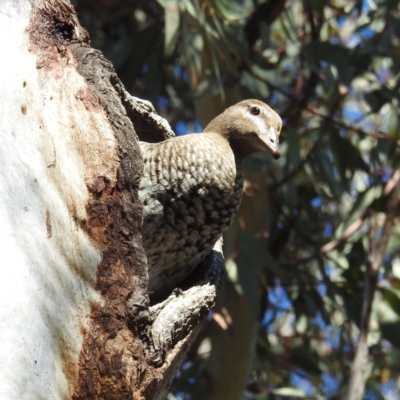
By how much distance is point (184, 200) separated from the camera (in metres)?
2.03

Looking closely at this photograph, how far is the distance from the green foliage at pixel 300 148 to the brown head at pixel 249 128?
82 centimetres

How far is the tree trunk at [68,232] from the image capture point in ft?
4.77

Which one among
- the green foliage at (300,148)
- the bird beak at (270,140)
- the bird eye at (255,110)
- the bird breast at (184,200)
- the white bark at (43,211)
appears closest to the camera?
the white bark at (43,211)

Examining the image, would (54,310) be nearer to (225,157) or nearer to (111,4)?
(225,157)

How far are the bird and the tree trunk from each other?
0.33 metres

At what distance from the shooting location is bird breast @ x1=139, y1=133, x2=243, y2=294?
6.64 feet

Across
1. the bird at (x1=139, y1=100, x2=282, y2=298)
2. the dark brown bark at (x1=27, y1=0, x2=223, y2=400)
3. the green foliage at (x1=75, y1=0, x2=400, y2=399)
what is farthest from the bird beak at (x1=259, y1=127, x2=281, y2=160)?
the green foliage at (x1=75, y1=0, x2=400, y2=399)

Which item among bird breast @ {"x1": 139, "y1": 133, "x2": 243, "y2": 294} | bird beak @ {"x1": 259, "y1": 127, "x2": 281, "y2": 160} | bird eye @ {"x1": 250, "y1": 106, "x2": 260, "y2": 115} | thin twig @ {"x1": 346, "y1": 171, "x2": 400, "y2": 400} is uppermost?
bird eye @ {"x1": 250, "y1": 106, "x2": 260, "y2": 115}

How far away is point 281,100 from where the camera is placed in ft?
14.4

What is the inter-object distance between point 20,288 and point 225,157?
0.82 metres

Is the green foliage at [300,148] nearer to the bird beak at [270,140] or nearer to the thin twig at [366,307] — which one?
the thin twig at [366,307]

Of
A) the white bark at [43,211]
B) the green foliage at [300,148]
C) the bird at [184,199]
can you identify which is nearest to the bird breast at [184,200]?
the bird at [184,199]

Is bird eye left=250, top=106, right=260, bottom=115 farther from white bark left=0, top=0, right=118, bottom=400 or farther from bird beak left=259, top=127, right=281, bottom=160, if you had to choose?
white bark left=0, top=0, right=118, bottom=400

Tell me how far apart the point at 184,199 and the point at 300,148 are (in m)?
1.71
